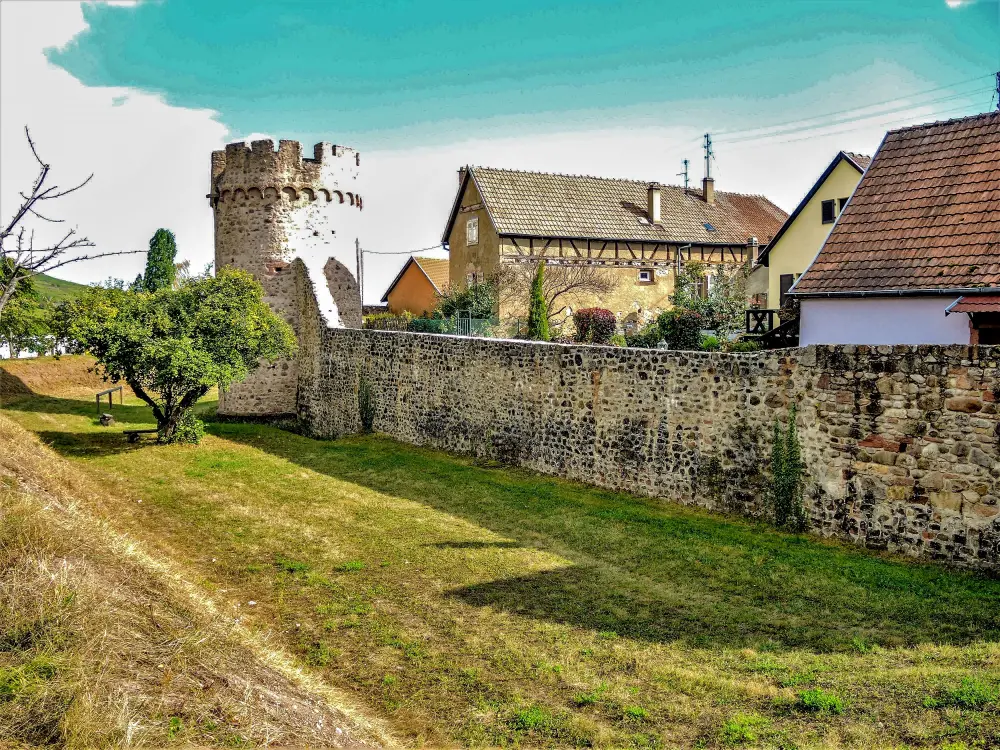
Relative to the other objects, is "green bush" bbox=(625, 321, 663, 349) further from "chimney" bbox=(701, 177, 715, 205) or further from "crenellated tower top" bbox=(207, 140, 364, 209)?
"chimney" bbox=(701, 177, 715, 205)

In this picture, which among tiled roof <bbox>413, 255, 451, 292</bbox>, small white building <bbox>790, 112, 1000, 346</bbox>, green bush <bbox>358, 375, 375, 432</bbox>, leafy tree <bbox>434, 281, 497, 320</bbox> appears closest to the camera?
small white building <bbox>790, 112, 1000, 346</bbox>

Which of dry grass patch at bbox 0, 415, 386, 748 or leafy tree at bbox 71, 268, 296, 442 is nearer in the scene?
dry grass patch at bbox 0, 415, 386, 748

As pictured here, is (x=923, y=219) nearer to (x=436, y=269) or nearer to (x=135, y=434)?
(x=135, y=434)

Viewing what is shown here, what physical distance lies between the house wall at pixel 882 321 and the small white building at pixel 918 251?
17mm

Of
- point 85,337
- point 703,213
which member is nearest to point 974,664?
point 85,337

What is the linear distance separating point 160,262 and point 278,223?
89.2 ft

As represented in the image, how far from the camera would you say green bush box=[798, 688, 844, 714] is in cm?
622

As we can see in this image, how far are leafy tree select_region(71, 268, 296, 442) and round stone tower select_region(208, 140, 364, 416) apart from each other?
10.2ft

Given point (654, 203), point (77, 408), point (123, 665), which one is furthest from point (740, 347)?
point (654, 203)

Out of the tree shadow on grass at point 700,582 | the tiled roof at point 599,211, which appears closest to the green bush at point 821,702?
the tree shadow on grass at point 700,582

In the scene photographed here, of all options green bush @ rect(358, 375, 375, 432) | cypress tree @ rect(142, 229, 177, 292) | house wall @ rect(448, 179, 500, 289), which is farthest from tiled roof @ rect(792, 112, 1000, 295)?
cypress tree @ rect(142, 229, 177, 292)

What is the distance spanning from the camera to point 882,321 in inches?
584

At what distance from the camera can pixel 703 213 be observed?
129 ft

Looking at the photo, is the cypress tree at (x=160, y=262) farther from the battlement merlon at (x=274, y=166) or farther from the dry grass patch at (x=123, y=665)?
the dry grass patch at (x=123, y=665)
